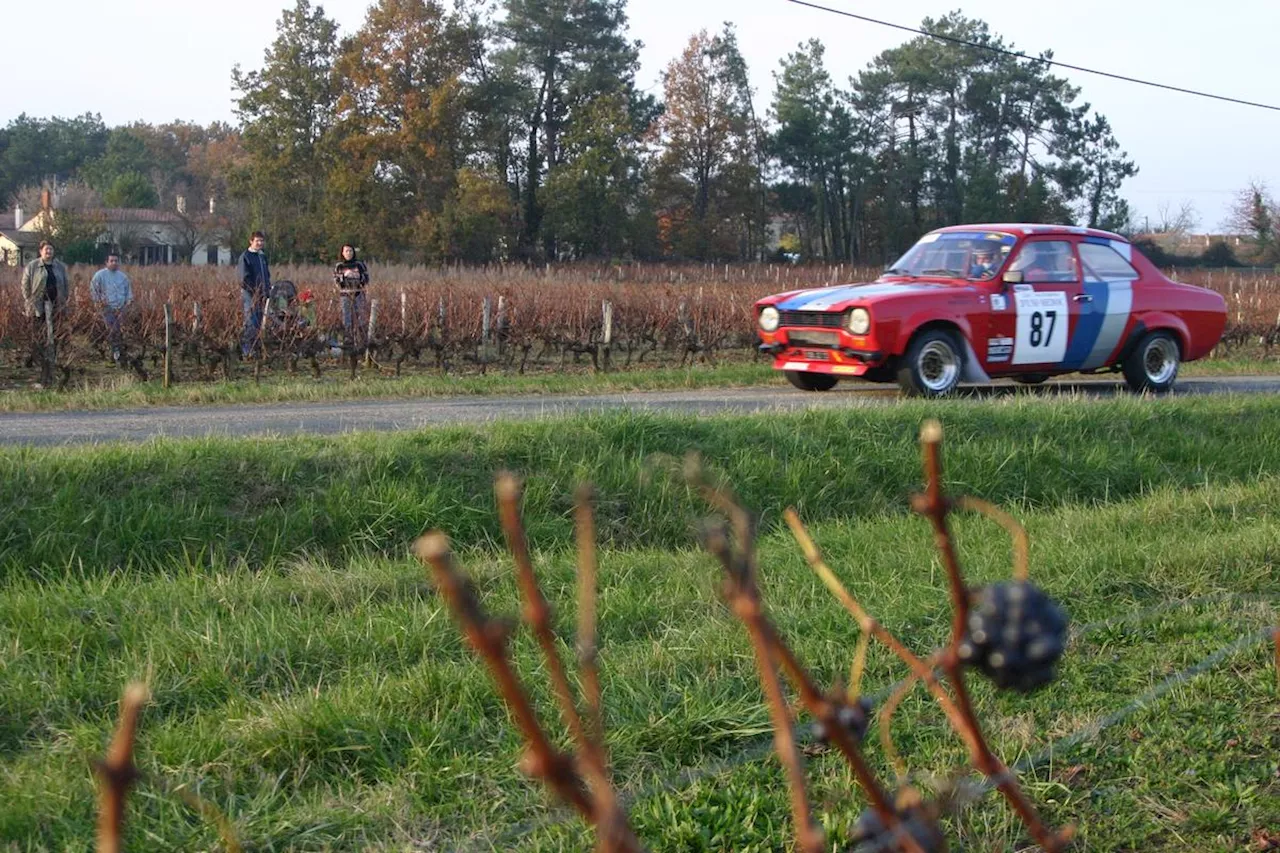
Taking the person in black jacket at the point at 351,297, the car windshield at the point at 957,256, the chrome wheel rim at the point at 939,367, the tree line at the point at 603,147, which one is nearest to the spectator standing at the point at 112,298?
the person in black jacket at the point at 351,297

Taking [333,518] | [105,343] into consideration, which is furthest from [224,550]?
[105,343]

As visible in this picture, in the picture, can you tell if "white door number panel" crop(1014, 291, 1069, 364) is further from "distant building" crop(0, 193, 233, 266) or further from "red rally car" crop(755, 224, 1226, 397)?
"distant building" crop(0, 193, 233, 266)

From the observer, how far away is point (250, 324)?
53.5 ft

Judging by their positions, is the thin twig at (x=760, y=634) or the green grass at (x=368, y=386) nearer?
the thin twig at (x=760, y=634)

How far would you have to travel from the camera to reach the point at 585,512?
2.72 feet

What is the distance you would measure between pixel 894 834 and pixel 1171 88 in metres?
23.5

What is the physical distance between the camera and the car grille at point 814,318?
12.2 meters

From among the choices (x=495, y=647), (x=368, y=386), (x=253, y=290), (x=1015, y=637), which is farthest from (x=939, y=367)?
(x=495, y=647)

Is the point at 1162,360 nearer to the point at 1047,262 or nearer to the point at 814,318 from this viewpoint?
the point at 1047,262

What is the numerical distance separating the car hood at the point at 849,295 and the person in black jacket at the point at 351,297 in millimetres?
6551

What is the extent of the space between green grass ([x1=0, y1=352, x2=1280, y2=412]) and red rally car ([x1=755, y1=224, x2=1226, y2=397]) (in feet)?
7.20

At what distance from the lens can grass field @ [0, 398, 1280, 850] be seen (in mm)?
3734

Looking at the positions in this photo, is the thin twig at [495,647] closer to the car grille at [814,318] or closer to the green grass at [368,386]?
the car grille at [814,318]

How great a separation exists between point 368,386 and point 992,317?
20.6ft
